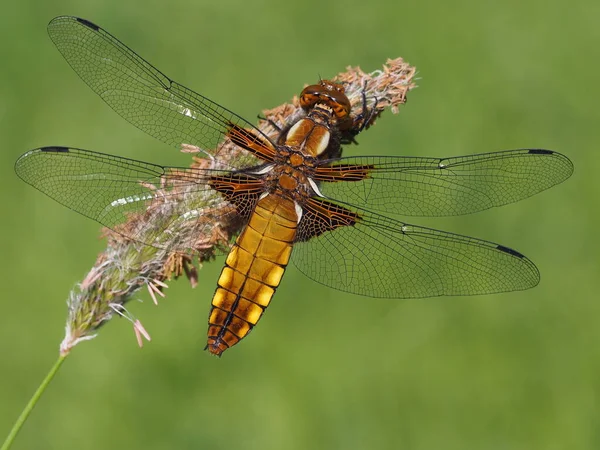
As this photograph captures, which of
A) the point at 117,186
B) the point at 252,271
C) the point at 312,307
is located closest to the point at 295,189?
the point at 252,271

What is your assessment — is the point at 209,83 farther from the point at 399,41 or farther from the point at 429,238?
the point at 429,238

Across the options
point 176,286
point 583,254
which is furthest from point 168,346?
point 583,254

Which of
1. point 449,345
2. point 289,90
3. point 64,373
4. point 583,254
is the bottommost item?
point 64,373

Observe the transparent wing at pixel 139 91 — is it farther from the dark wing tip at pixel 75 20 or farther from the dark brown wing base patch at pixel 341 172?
the dark brown wing base patch at pixel 341 172

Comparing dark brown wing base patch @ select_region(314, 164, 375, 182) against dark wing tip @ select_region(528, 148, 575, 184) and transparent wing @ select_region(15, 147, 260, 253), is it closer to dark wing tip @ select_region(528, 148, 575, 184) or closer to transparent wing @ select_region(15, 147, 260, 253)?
transparent wing @ select_region(15, 147, 260, 253)

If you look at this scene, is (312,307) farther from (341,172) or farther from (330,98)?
(330,98)
